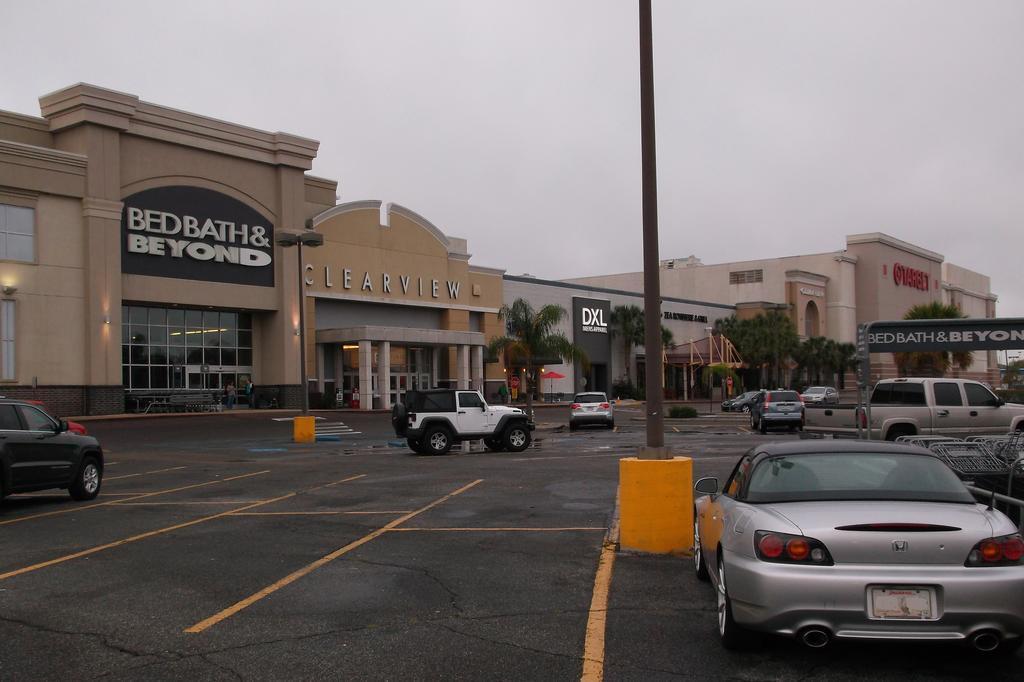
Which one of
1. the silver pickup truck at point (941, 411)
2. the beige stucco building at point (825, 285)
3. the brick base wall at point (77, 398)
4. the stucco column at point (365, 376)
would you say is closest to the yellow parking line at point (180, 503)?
the silver pickup truck at point (941, 411)

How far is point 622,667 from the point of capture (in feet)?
19.1

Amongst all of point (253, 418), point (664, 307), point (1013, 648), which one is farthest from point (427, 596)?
point (664, 307)

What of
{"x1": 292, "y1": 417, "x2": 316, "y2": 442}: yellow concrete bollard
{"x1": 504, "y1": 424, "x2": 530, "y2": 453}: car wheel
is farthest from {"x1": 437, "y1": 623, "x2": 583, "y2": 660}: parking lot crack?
{"x1": 292, "y1": 417, "x2": 316, "y2": 442}: yellow concrete bollard

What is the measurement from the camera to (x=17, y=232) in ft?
119

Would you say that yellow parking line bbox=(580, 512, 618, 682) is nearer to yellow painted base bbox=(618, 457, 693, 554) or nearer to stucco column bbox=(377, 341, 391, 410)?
yellow painted base bbox=(618, 457, 693, 554)

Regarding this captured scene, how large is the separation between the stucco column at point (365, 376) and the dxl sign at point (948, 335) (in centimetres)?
3377

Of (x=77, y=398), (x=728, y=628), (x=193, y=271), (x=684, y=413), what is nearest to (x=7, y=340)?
(x=77, y=398)

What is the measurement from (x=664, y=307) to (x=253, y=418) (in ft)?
155

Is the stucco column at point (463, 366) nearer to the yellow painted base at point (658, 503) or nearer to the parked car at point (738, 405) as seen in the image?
the parked car at point (738, 405)

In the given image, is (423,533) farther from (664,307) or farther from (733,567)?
(664,307)

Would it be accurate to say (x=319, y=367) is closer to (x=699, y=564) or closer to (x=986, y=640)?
(x=699, y=564)

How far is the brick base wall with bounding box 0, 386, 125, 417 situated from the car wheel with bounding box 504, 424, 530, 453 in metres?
21.1

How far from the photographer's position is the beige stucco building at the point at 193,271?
122ft

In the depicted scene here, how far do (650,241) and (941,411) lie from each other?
43.0ft
